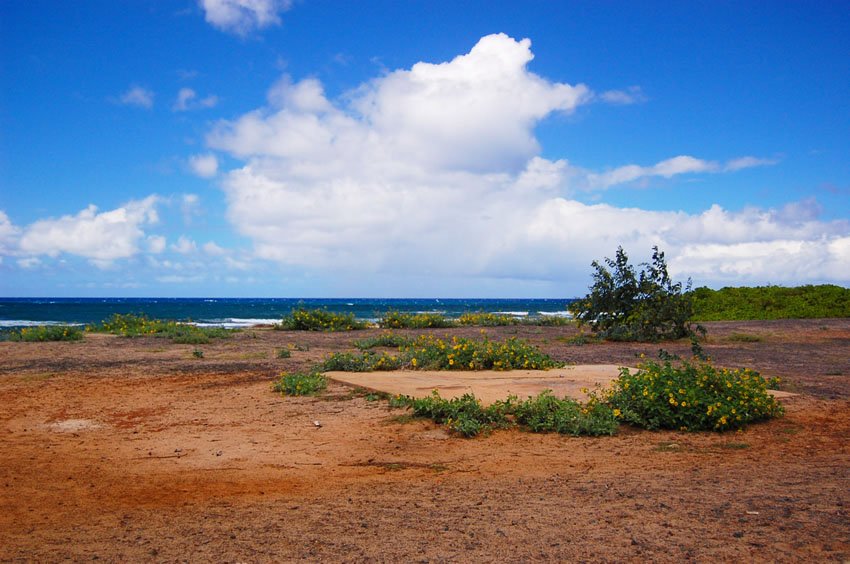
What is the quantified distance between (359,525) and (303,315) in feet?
66.9

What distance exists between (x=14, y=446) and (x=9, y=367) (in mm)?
6692

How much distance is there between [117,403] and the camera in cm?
873

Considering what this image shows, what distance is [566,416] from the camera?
694 cm

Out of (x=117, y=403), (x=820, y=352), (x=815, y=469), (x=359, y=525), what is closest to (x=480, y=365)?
(x=117, y=403)

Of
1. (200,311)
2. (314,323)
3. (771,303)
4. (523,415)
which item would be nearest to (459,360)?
(523,415)

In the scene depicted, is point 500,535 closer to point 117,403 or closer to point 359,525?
point 359,525

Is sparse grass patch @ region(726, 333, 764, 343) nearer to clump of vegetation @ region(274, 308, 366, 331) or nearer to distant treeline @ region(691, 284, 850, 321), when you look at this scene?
distant treeline @ region(691, 284, 850, 321)

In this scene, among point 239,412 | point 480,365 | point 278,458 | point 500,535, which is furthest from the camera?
point 480,365

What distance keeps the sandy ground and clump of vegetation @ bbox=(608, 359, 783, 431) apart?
0.24 meters

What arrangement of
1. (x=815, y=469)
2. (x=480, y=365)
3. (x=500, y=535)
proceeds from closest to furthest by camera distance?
(x=500, y=535) < (x=815, y=469) < (x=480, y=365)

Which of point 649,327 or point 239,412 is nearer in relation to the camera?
point 239,412

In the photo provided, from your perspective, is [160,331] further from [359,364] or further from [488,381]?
[488,381]

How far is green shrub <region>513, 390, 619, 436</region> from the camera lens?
6797 millimetres

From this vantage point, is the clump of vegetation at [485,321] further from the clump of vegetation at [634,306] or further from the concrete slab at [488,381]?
the concrete slab at [488,381]
